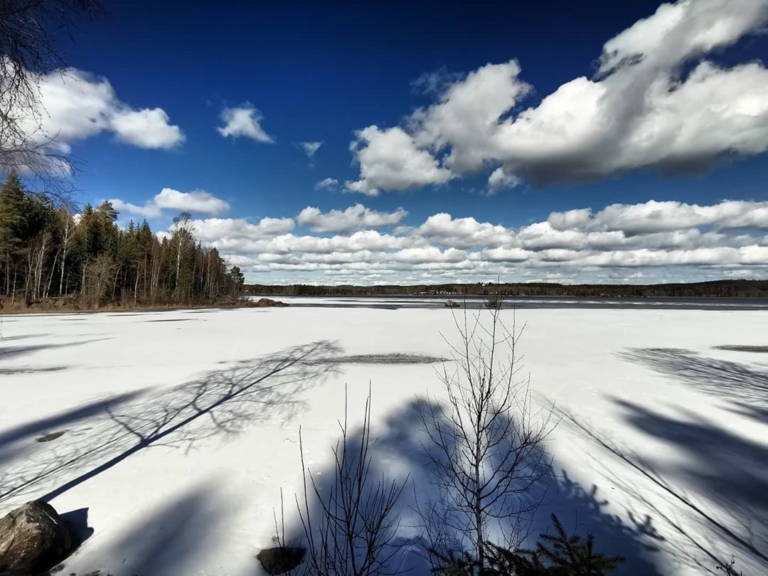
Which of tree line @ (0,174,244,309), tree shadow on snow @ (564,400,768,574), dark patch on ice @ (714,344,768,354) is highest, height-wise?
tree line @ (0,174,244,309)

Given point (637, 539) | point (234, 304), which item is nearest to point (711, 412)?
point (637, 539)

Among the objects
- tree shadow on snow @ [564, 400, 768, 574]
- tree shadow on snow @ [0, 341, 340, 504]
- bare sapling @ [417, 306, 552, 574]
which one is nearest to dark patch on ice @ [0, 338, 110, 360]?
tree shadow on snow @ [0, 341, 340, 504]

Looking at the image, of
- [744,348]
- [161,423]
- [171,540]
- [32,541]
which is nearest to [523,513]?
[171,540]

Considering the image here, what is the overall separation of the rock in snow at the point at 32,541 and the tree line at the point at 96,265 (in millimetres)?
34525

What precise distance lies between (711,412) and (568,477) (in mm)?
4102

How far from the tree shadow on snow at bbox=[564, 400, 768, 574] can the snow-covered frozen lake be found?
2 centimetres

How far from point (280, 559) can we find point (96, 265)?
153 ft

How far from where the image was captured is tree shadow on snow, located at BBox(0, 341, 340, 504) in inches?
163

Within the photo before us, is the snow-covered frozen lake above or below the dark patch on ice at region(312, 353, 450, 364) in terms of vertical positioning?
below

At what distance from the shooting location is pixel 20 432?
5.35 m

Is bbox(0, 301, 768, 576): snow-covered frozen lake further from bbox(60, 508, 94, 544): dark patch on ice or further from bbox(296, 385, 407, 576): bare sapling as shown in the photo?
bbox(296, 385, 407, 576): bare sapling

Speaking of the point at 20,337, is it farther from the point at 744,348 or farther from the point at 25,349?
the point at 744,348

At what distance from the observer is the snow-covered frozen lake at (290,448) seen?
126 inches

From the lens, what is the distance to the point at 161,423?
→ 5719 millimetres
